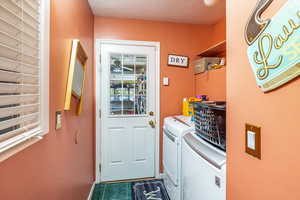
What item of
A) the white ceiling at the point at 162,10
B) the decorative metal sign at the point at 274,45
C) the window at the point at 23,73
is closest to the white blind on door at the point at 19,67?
the window at the point at 23,73

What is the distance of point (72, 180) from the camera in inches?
56.6

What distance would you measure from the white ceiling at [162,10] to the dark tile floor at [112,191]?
2.46 metres

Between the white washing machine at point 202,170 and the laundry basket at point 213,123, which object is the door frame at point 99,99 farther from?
the laundry basket at point 213,123

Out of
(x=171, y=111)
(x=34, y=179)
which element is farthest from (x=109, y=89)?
(x=34, y=179)

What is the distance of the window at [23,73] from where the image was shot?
2.04 feet

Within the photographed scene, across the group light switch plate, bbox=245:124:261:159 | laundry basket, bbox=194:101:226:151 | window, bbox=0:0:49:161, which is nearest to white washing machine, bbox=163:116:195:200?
laundry basket, bbox=194:101:226:151

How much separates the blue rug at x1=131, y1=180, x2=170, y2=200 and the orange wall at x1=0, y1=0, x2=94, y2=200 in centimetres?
77

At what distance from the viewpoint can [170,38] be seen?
2535mm

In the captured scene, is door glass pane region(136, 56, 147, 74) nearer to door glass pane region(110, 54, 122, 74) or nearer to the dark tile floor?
door glass pane region(110, 54, 122, 74)

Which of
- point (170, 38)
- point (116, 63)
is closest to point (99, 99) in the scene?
point (116, 63)

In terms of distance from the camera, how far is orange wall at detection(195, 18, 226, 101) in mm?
2027

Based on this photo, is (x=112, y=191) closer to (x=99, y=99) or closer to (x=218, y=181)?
(x=99, y=99)

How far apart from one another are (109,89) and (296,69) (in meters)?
2.19

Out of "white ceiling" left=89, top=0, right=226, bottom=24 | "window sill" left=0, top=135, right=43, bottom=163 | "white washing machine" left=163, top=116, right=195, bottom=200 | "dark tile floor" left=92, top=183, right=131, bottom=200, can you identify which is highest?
"white ceiling" left=89, top=0, right=226, bottom=24
